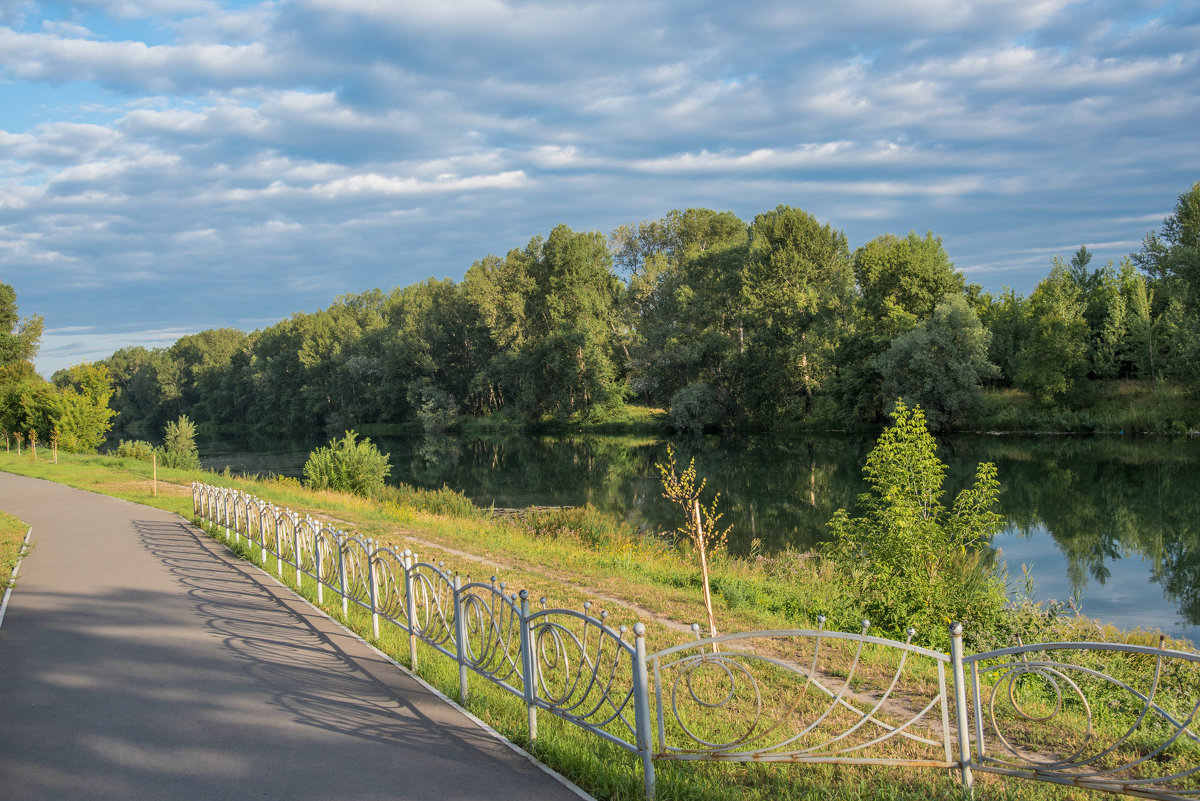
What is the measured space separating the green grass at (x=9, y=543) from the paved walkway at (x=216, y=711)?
4.17 ft

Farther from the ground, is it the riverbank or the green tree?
the green tree

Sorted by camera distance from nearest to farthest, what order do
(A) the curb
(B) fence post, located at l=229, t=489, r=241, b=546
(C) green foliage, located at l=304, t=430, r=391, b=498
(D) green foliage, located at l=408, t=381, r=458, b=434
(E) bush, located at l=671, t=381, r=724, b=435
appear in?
(A) the curb < (B) fence post, located at l=229, t=489, r=241, b=546 < (C) green foliage, located at l=304, t=430, r=391, b=498 < (E) bush, located at l=671, t=381, r=724, b=435 < (D) green foliage, located at l=408, t=381, r=458, b=434

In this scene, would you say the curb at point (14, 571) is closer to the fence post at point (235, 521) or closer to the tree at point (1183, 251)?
the fence post at point (235, 521)

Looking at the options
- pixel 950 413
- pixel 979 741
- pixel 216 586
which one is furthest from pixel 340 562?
pixel 950 413

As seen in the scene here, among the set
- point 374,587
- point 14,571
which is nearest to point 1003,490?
point 374,587

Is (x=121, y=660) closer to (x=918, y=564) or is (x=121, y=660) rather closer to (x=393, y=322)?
(x=918, y=564)

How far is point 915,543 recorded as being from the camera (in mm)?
9383

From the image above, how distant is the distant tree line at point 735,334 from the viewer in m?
43.3

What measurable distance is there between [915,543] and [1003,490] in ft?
57.1

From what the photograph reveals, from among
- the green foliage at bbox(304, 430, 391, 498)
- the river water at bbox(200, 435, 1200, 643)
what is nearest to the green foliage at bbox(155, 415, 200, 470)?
the river water at bbox(200, 435, 1200, 643)

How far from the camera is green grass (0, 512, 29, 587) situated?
11023 millimetres

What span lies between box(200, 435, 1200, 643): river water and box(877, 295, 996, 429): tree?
2405 millimetres

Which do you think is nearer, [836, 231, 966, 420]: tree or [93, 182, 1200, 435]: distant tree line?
[93, 182, 1200, 435]: distant tree line

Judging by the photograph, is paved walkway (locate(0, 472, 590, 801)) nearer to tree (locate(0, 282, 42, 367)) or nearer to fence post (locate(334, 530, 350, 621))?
fence post (locate(334, 530, 350, 621))
